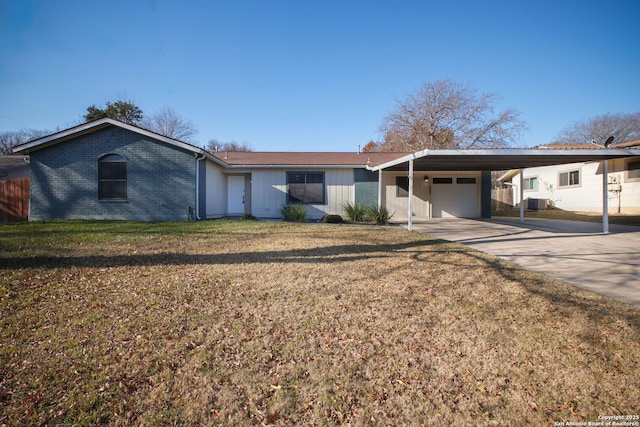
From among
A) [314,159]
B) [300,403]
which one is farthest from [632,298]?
[314,159]

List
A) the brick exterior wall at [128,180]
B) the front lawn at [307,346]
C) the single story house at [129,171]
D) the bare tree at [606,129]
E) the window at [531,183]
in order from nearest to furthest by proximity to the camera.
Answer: the front lawn at [307,346]
the single story house at [129,171]
the brick exterior wall at [128,180]
the window at [531,183]
the bare tree at [606,129]

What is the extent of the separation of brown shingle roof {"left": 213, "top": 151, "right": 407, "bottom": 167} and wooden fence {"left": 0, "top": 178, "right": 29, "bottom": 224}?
7.69 meters

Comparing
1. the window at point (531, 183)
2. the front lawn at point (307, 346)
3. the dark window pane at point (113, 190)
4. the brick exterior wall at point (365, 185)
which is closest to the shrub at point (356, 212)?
the brick exterior wall at point (365, 185)

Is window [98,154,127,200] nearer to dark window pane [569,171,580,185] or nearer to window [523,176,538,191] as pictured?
dark window pane [569,171,580,185]

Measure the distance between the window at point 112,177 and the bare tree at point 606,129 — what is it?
43770 mm

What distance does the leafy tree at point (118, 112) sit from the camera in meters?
27.1

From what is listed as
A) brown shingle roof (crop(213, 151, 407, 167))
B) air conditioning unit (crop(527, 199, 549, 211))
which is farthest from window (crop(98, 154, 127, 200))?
air conditioning unit (crop(527, 199, 549, 211))

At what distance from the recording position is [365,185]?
1559 centimetres

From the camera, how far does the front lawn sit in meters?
2.18

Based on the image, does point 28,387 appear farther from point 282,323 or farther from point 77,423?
point 282,323

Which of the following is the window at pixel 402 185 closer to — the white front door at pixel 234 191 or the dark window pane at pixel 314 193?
the dark window pane at pixel 314 193

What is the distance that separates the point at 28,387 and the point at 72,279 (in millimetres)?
2837

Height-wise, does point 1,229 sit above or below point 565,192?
below

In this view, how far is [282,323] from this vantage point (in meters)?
3.40
